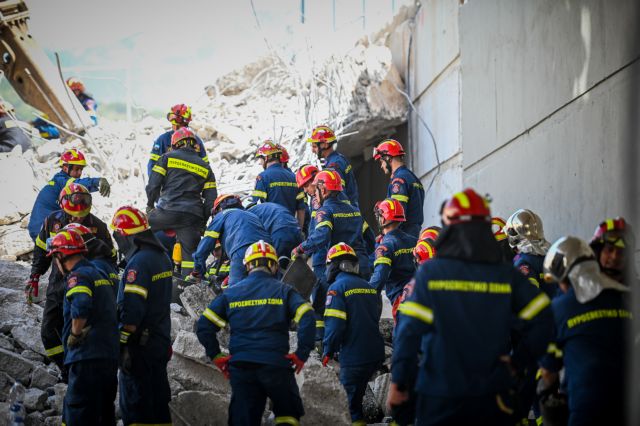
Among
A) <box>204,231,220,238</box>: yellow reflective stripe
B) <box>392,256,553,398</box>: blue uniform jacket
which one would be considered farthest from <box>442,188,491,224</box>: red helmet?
<box>204,231,220,238</box>: yellow reflective stripe

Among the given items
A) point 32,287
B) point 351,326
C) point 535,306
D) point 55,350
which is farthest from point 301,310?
point 32,287

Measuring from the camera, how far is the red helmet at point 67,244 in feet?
24.5

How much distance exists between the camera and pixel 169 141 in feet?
36.3

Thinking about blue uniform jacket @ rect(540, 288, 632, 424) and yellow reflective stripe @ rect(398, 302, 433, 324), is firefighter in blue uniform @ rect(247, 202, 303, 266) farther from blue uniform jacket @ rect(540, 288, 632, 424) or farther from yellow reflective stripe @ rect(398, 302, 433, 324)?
yellow reflective stripe @ rect(398, 302, 433, 324)

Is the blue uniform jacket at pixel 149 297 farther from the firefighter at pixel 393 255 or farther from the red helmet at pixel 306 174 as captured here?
the red helmet at pixel 306 174

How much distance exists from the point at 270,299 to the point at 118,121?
403 inches

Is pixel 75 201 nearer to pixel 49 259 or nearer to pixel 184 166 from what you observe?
pixel 49 259

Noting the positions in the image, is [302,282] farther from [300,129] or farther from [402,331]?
[300,129]

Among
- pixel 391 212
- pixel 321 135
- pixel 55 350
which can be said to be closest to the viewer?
pixel 55 350

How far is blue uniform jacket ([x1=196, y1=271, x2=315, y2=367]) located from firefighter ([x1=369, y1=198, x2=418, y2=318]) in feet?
6.19

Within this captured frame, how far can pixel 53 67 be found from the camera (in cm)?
1631

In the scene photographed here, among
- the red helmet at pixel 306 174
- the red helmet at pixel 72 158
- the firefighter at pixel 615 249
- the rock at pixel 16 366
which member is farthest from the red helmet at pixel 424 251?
the red helmet at pixel 72 158

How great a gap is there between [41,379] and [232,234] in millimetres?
2316

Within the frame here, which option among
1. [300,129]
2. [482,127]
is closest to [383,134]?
[300,129]
